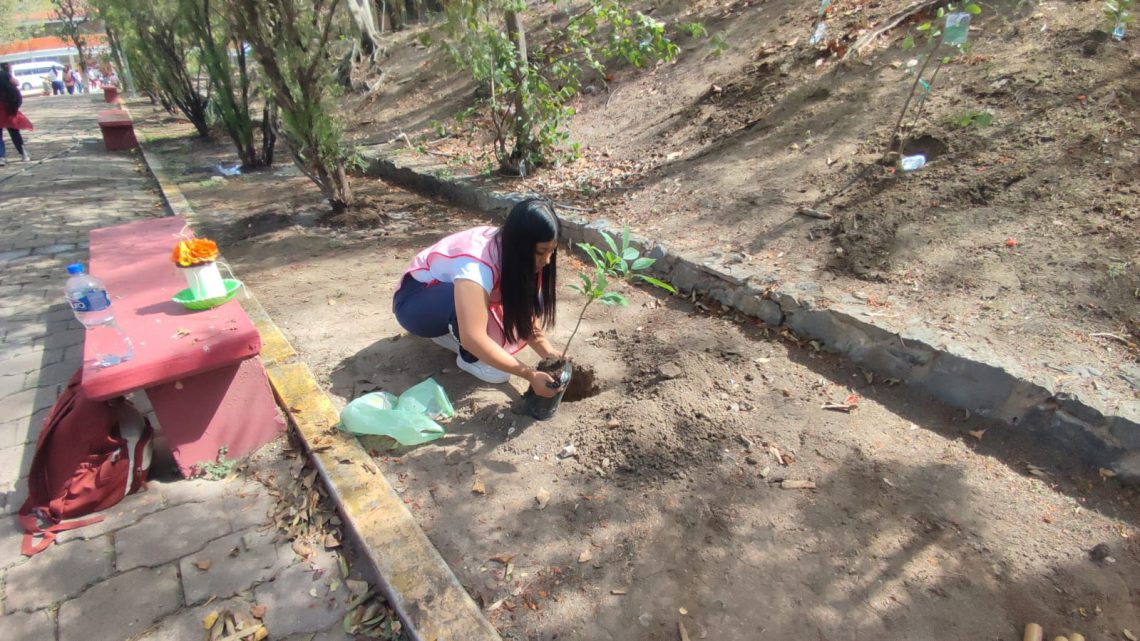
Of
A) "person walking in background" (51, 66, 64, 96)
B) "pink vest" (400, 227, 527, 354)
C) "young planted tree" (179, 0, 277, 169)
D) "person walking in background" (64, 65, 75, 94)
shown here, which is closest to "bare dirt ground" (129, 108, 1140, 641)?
"pink vest" (400, 227, 527, 354)

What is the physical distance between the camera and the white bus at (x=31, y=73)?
3918 centimetres

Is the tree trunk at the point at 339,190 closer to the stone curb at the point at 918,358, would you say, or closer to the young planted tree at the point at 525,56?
the young planted tree at the point at 525,56

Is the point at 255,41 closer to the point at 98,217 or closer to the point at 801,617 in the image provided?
the point at 98,217

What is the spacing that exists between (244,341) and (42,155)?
1161 centimetres

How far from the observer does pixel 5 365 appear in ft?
11.3

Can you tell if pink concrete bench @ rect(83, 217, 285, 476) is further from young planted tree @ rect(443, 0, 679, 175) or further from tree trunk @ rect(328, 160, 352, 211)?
young planted tree @ rect(443, 0, 679, 175)

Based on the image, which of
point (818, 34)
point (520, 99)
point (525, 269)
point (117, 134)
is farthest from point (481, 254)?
point (117, 134)

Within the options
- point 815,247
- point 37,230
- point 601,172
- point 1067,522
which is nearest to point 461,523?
point 1067,522

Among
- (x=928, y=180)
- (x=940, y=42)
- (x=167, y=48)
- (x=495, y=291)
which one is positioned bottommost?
(x=495, y=291)

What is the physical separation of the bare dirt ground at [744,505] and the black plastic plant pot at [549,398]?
56 millimetres

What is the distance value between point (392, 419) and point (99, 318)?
133 cm

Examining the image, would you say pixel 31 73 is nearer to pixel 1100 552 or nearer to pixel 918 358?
pixel 918 358

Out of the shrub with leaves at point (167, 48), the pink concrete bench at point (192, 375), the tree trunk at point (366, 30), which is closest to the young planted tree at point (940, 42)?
the pink concrete bench at point (192, 375)

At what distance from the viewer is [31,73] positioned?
4219cm
